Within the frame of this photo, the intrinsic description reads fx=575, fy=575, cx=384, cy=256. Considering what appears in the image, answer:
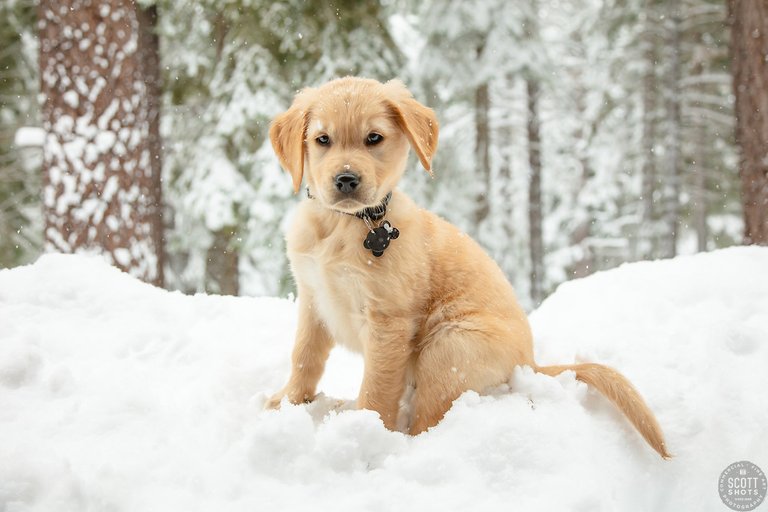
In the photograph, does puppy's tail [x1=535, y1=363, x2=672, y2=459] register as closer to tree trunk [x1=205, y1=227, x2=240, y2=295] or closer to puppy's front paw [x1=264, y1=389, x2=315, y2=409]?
puppy's front paw [x1=264, y1=389, x2=315, y2=409]

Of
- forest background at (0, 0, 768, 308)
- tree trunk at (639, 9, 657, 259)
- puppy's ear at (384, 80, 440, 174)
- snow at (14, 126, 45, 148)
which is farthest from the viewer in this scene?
tree trunk at (639, 9, 657, 259)

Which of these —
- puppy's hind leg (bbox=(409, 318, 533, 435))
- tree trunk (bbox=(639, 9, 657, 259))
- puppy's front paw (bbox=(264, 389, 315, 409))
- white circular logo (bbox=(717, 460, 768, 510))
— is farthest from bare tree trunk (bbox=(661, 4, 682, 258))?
puppy's front paw (bbox=(264, 389, 315, 409))

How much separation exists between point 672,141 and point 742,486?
11232mm

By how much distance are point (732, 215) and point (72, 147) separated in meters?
15.9

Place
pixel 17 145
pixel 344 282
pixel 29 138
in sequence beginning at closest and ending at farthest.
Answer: pixel 344 282, pixel 29 138, pixel 17 145

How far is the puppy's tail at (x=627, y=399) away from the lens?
2.62 m

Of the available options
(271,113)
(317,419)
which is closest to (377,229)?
(317,419)

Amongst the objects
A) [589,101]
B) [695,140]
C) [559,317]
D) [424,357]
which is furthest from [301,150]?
[589,101]

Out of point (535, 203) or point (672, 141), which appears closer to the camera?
point (672, 141)

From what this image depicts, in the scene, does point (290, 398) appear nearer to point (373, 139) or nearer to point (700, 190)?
point (373, 139)

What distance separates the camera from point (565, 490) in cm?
228

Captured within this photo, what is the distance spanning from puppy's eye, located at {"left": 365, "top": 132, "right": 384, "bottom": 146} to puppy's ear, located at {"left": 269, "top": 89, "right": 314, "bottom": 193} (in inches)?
14.0

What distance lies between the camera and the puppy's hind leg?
111 inches

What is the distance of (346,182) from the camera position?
9.26 ft
